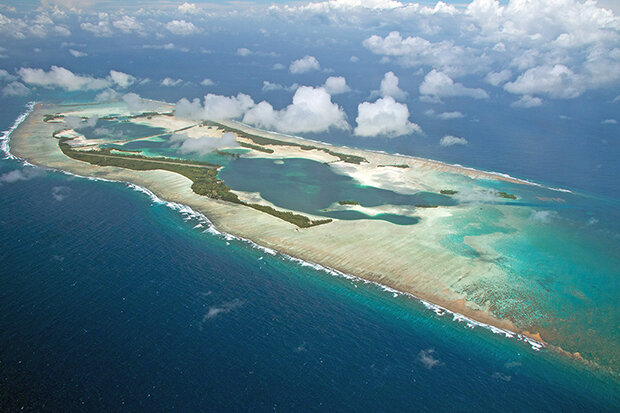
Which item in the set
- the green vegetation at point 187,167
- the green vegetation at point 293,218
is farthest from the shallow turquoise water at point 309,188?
the green vegetation at point 187,167

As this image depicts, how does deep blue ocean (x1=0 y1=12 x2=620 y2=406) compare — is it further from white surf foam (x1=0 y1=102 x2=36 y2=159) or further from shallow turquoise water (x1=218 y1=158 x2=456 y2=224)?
white surf foam (x1=0 y1=102 x2=36 y2=159)

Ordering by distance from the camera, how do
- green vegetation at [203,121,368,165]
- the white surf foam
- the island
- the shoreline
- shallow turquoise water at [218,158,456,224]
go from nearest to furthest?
the island
shallow turquoise water at [218,158,456,224]
the shoreline
the white surf foam
green vegetation at [203,121,368,165]

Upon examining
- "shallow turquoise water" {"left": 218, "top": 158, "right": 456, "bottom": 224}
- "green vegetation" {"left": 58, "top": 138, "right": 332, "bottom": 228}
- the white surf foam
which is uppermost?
"shallow turquoise water" {"left": 218, "top": 158, "right": 456, "bottom": 224}

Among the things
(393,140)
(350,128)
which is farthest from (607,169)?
(350,128)

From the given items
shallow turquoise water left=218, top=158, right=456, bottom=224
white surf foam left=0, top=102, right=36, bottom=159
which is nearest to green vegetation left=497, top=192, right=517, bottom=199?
shallow turquoise water left=218, top=158, right=456, bottom=224

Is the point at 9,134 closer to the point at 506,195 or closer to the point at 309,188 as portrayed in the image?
the point at 309,188

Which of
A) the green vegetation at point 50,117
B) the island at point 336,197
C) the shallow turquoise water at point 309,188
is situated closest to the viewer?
the island at point 336,197

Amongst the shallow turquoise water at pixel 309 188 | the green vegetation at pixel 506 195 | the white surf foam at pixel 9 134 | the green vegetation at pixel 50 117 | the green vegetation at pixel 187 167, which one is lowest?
the white surf foam at pixel 9 134

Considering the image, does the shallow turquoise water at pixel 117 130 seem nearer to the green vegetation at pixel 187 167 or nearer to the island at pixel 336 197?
the island at pixel 336 197
